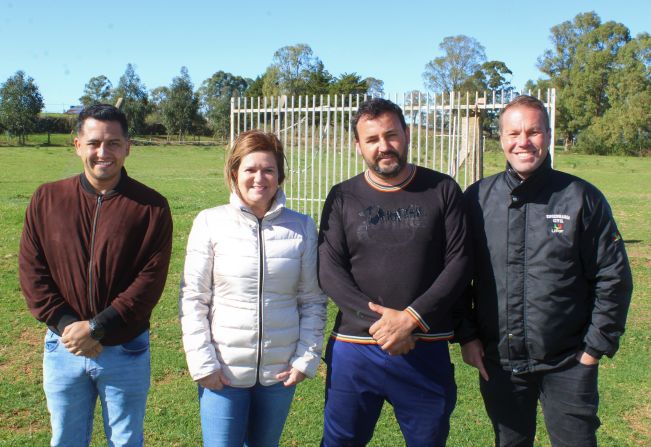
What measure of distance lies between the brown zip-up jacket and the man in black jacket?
1.57m

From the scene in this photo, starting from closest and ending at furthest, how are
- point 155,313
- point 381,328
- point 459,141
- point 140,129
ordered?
point 381,328 < point 155,313 < point 459,141 < point 140,129

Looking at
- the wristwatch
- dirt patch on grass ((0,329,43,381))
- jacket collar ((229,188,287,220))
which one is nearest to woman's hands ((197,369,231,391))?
the wristwatch

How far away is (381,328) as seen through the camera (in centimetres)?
266

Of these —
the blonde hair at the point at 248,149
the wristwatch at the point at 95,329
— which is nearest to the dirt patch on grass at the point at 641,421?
the blonde hair at the point at 248,149

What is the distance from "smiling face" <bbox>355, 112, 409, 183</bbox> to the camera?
2.78 meters

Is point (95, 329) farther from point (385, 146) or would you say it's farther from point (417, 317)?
point (385, 146)

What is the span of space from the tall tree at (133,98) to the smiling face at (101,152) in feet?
187

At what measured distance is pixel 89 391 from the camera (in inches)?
111

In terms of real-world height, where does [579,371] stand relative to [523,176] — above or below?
below

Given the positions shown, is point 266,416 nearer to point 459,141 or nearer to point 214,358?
point 214,358

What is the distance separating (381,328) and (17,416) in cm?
291

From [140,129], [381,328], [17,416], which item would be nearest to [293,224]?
[381,328]

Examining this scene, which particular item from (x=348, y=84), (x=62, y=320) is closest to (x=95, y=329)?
(x=62, y=320)

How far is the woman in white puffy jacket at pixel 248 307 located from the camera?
2727mm
